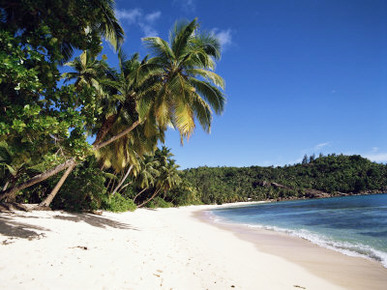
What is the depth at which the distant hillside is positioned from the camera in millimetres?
107875

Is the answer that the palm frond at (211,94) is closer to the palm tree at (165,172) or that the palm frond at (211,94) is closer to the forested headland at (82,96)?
the forested headland at (82,96)

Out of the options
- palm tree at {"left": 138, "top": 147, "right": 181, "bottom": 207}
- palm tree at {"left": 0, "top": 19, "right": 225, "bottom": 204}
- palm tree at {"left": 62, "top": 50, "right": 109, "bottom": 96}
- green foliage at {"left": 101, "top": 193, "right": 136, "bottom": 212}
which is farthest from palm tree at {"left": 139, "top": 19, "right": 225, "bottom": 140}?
palm tree at {"left": 138, "top": 147, "right": 181, "bottom": 207}

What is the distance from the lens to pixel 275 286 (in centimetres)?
437

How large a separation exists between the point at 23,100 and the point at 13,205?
7.40m

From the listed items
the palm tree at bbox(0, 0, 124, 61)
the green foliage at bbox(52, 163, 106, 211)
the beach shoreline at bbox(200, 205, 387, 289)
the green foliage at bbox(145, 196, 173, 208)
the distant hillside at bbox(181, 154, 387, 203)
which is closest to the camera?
the palm tree at bbox(0, 0, 124, 61)

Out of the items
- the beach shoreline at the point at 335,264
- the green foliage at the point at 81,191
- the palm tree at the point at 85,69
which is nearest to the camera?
the beach shoreline at the point at 335,264

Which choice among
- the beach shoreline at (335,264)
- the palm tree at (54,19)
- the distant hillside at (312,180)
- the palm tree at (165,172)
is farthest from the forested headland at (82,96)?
the distant hillside at (312,180)

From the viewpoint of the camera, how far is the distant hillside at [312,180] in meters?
108

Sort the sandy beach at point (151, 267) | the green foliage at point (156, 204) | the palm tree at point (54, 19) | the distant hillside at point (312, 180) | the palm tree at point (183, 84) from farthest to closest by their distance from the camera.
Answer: the distant hillside at point (312, 180) → the green foliage at point (156, 204) → the palm tree at point (183, 84) → the palm tree at point (54, 19) → the sandy beach at point (151, 267)

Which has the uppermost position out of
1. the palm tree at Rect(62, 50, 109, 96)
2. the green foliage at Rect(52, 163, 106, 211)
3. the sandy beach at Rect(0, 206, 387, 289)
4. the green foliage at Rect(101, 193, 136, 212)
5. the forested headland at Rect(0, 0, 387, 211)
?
the palm tree at Rect(62, 50, 109, 96)

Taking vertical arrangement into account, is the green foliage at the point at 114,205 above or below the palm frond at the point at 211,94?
below

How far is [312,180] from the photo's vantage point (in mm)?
117500

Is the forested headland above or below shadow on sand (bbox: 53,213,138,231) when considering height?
above

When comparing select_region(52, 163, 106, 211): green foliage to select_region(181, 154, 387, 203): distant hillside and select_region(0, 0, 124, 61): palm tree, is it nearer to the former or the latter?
select_region(0, 0, 124, 61): palm tree
